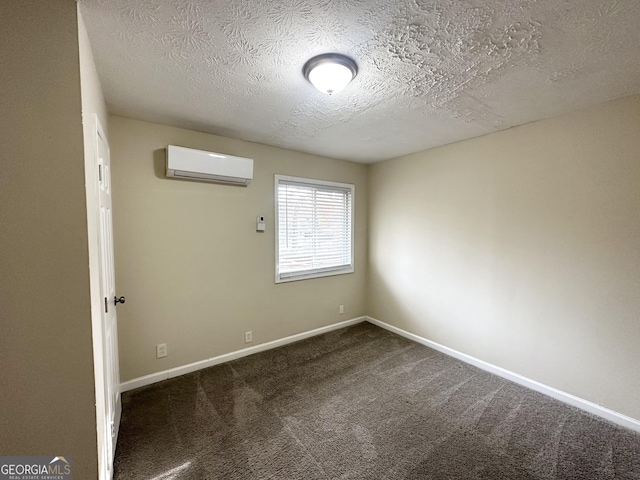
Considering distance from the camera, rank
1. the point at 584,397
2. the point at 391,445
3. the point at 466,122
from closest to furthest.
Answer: the point at 391,445 < the point at 584,397 < the point at 466,122

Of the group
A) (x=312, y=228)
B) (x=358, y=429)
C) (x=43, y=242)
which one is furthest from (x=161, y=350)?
(x=312, y=228)

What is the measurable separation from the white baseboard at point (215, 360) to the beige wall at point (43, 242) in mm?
1391

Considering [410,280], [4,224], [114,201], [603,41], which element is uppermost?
[603,41]

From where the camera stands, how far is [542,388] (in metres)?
2.28

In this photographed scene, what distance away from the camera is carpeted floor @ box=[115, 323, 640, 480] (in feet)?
5.08

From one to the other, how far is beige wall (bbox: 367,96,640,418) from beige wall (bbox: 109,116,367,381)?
1.58 meters

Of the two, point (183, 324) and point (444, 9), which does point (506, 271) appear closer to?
point (444, 9)

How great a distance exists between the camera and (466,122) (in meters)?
2.32

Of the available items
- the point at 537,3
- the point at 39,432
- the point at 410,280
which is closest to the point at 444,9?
the point at 537,3

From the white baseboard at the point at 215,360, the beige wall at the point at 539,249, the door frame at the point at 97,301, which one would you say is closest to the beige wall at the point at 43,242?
the door frame at the point at 97,301

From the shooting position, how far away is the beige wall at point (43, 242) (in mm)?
985

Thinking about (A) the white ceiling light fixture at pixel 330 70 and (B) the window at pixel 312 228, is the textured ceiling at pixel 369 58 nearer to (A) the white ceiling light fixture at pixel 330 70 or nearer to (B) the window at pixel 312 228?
(A) the white ceiling light fixture at pixel 330 70

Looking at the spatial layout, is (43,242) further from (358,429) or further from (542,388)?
(542,388)

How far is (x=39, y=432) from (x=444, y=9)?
242cm
